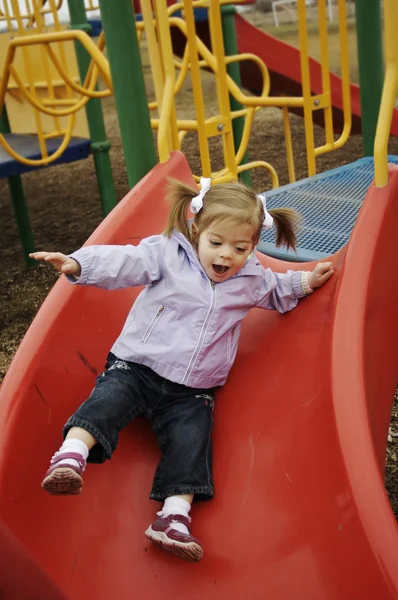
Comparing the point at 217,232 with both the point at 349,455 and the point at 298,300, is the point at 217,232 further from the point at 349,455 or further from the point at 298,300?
the point at 349,455

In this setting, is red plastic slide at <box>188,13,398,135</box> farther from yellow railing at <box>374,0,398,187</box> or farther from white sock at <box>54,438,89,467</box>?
white sock at <box>54,438,89,467</box>

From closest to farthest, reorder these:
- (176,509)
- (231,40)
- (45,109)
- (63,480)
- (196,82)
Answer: (63,480)
(176,509)
(196,82)
(45,109)
(231,40)

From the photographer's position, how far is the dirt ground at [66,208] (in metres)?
3.49

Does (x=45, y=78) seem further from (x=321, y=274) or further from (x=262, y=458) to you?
(x=262, y=458)

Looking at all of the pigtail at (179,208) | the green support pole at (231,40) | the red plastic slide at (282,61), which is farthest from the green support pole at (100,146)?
the pigtail at (179,208)

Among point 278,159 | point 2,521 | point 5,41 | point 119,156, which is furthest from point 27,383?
point 119,156

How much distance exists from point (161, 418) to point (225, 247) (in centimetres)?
40

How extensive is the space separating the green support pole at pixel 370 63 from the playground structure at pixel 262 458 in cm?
132

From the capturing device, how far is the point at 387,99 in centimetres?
171

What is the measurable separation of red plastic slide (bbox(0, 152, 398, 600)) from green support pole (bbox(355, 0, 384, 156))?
1.47 metres

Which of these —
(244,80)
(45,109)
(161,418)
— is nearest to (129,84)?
(161,418)

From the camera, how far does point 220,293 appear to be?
161 centimetres

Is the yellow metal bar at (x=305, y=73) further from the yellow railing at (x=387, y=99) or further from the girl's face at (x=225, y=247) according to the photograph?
the girl's face at (x=225, y=247)

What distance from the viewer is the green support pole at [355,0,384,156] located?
2.99 metres
